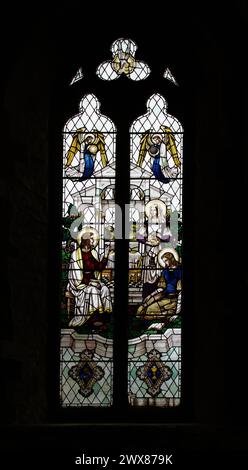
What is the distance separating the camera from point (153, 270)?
29.2ft

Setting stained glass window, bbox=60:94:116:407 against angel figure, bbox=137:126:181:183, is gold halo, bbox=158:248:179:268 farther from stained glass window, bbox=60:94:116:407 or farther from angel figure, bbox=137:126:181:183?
angel figure, bbox=137:126:181:183

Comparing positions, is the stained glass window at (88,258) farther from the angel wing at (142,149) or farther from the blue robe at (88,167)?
the angel wing at (142,149)

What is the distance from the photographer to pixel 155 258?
890 cm

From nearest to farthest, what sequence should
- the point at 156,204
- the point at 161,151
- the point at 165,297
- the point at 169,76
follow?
the point at 165,297 < the point at 156,204 < the point at 161,151 < the point at 169,76

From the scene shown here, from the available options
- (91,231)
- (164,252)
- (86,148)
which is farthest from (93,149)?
(164,252)

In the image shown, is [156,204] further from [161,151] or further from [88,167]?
[88,167]

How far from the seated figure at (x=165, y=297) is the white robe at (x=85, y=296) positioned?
221mm

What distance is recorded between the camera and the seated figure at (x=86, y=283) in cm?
885

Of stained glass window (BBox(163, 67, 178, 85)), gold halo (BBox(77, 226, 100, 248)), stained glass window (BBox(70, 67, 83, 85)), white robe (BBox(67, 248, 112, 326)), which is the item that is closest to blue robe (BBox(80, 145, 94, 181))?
gold halo (BBox(77, 226, 100, 248))
